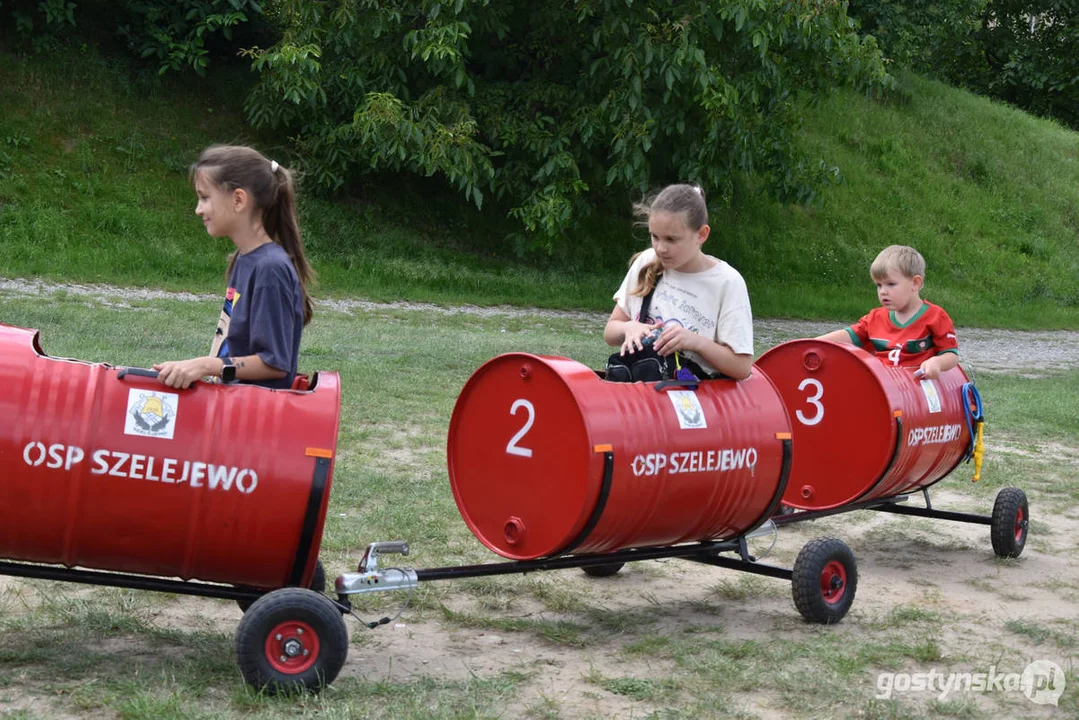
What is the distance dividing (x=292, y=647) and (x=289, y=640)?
0.03 meters

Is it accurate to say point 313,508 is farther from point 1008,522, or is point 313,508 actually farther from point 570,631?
point 1008,522

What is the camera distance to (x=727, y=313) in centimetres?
535

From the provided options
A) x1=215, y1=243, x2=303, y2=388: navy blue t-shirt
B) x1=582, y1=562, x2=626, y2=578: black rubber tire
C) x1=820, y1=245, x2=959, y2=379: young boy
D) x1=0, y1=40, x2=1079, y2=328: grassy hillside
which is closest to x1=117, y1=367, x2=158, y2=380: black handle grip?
x1=215, y1=243, x2=303, y2=388: navy blue t-shirt

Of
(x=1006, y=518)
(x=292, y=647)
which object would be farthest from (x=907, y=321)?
(x=292, y=647)

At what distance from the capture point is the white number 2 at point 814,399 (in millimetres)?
6664

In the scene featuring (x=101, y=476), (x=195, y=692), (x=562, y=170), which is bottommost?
(x=195, y=692)

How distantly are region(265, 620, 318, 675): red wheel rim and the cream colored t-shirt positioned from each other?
2.05 meters

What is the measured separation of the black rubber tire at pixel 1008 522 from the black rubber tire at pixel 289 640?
4045 millimetres

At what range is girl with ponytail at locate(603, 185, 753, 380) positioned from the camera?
5.27 meters

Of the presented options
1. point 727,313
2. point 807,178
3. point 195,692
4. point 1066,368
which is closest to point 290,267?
point 195,692

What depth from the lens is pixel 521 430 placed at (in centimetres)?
505

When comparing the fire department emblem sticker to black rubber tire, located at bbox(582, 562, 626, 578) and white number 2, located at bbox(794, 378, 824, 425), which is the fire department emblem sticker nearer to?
black rubber tire, located at bbox(582, 562, 626, 578)

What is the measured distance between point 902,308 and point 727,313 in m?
2.30

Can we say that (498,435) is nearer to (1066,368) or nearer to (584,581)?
(584,581)
